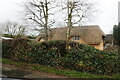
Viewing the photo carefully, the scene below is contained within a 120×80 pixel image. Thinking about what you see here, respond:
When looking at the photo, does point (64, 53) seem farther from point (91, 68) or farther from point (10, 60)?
point (10, 60)

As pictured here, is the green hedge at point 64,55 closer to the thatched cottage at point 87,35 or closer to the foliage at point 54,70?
the foliage at point 54,70

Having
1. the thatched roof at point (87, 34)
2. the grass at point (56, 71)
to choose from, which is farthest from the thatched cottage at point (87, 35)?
the grass at point (56, 71)

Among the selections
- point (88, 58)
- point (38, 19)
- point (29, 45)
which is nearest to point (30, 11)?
point (38, 19)

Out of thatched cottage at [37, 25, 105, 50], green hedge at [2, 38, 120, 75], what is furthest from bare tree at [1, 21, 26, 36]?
green hedge at [2, 38, 120, 75]

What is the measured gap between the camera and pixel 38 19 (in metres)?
18.7

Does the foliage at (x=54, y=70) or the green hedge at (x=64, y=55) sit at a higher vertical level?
the green hedge at (x=64, y=55)

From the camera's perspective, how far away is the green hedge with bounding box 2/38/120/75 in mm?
8844

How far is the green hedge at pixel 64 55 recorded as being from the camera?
8.84 metres

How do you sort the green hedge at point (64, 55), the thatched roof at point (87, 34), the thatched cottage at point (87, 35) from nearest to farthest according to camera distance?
the green hedge at point (64, 55)
the thatched cottage at point (87, 35)
the thatched roof at point (87, 34)

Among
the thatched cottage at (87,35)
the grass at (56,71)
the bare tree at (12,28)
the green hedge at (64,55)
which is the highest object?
the bare tree at (12,28)

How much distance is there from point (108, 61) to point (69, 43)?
3123 millimetres

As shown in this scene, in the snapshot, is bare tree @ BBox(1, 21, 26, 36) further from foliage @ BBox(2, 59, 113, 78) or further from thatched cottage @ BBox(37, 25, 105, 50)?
foliage @ BBox(2, 59, 113, 78)

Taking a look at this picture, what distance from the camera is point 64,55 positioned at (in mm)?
9891

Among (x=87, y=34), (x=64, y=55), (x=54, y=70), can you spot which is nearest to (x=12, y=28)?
(x=87, y=34)
